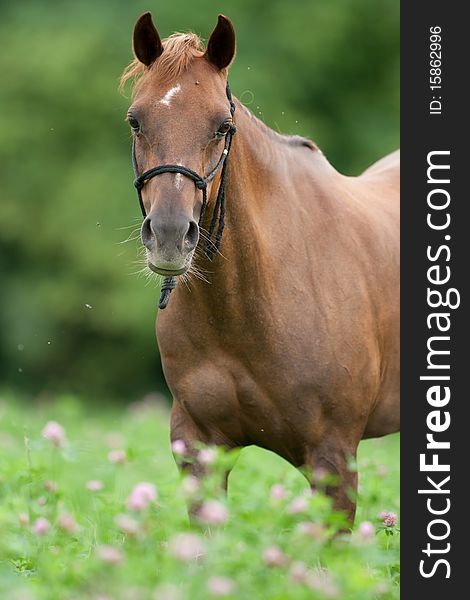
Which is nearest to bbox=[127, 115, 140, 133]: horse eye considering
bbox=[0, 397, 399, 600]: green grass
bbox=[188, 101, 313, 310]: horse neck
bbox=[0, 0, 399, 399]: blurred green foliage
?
bbox=[188, 101, 313, 310]: horse neck

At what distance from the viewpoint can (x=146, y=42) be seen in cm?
423

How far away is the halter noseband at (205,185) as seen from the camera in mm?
3904

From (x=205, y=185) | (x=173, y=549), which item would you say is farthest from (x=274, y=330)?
(x=173, y=549)

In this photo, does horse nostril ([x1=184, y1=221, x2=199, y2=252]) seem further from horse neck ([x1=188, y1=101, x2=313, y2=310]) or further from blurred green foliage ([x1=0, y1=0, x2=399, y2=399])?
blurred green foliage ([x1=0, y1=0, x2=399, y2=399])

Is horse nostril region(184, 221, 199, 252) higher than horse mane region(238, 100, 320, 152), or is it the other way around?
horse mane region(238, 100, 320, 152)

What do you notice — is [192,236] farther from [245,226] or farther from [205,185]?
[245,226]

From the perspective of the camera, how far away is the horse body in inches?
174

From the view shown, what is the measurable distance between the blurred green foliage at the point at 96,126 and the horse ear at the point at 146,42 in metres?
12.7

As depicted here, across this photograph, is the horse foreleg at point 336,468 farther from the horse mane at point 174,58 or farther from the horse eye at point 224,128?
the horse mane at point 174,58

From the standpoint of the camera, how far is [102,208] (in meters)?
16.8

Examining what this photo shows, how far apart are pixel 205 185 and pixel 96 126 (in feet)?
47.0

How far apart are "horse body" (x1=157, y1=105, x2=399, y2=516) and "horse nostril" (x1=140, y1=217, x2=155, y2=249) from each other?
0.59 m

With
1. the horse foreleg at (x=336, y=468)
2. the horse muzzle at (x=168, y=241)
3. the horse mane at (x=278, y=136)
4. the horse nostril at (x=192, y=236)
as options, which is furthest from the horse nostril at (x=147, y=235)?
the horse foreleg at (x=336, y=468)

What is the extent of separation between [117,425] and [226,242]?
21.0 ft
